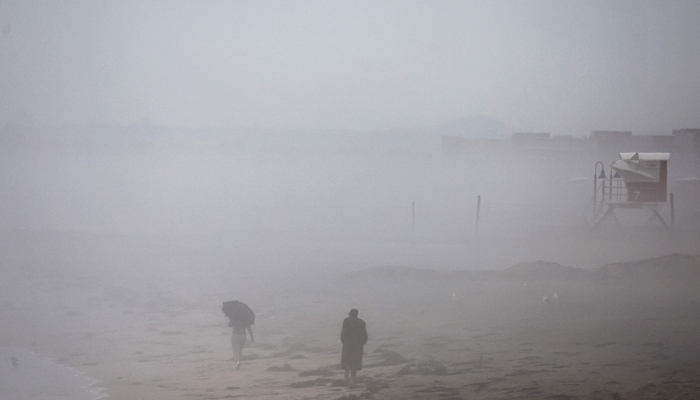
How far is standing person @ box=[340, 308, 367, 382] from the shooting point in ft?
41.8

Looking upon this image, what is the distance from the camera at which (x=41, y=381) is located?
16.6 metres

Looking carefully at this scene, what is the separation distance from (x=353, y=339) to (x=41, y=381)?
917cm

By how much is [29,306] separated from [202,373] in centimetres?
1732

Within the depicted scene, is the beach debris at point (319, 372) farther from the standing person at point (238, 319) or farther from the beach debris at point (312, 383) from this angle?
the standing person at point (238, 319)

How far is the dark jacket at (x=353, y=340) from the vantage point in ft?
41.8

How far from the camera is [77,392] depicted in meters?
15.0

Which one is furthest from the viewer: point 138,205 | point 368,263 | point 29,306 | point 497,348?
point 138,205

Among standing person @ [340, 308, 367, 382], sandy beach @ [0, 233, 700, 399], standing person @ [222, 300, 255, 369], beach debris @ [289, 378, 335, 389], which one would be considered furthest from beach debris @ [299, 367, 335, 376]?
standing person @ [222, 300, 255, 369]

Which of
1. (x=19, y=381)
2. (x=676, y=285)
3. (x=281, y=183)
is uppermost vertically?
(x=281, y=183)

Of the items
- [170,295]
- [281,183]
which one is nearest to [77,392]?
[170,295]

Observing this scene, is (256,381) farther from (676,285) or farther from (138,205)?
(138,205)

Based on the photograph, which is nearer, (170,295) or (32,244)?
(170,295)

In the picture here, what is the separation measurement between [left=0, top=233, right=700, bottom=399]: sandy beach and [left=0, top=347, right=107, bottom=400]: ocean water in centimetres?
41

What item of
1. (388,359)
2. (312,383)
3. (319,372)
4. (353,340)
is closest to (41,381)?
(319,372)
